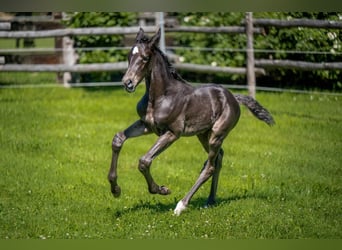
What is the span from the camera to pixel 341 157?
26.6 feet

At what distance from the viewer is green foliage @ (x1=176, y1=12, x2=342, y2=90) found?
9195mm

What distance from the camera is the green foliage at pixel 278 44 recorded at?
30.2 ft

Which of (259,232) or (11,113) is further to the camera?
(11,113)

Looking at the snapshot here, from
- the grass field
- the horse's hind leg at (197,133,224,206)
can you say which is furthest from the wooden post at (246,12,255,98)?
the horse's hind leg at (197,133,224,206)

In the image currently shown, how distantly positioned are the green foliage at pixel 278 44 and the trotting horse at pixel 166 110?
2.82 m

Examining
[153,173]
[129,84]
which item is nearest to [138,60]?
[129,84]

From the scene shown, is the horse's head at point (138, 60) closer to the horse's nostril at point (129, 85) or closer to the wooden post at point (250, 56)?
the horse's nostril at point (129, 85)

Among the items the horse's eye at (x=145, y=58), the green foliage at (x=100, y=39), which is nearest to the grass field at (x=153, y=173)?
the green foliage at (x=100, y=39)

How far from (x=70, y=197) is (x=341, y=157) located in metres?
2.94

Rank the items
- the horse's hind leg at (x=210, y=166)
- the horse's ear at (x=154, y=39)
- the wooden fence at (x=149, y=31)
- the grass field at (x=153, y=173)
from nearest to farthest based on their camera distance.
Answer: the horse's ear at (x=154, y=39), the horse's hind leg at (x=210, y=166), the grass field at (x=153, y=173), the wooden fence at (x=149, y=31)

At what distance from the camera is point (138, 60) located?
19.8ft

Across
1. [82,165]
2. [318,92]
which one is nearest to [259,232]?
[82,165]

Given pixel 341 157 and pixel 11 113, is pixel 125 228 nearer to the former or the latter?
pixel 341 157

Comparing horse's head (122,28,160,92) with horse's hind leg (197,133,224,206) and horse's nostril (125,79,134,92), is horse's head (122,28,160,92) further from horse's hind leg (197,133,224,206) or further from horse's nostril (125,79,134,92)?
horse's hind leg (197,133,224,206)
